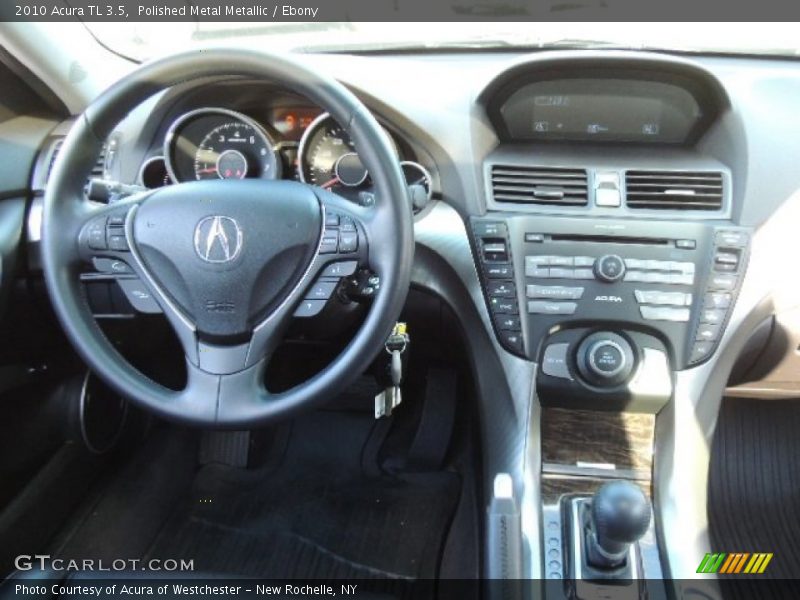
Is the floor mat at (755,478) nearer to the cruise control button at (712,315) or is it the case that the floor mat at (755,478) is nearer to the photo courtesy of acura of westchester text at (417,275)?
the photo courtesy of acura of westchester text at (417,275)

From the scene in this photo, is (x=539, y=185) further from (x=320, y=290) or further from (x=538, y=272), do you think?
(x=320, y=290)

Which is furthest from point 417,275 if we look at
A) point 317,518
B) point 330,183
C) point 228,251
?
point 317,518

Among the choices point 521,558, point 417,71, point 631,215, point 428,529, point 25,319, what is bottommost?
point 428,529

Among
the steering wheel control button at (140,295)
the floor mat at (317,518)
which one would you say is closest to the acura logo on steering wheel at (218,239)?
the steering wheel control button at (140,295)

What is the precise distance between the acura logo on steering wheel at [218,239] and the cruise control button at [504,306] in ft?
2.05

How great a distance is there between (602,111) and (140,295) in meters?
1.06

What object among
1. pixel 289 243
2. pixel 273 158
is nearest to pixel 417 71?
pixel 273 158

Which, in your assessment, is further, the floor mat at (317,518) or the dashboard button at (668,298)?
the floor mat at (317,518)

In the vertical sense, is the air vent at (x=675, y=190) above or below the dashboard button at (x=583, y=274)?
above

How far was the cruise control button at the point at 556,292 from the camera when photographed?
65.7 inches

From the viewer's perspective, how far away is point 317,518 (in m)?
2.12

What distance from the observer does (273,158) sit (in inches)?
68.8
